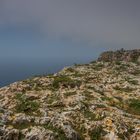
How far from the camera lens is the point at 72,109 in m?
29.9

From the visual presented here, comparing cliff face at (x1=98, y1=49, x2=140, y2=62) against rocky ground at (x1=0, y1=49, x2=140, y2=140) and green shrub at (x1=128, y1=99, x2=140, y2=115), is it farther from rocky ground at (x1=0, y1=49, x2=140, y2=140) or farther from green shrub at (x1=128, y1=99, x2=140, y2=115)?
green shrub at (x1=128, y1=99, x2=140, y2=115)

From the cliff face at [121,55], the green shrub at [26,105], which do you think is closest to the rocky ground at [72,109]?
the green shrub at [26,105]

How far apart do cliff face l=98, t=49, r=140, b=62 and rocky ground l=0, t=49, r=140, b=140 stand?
3110 centimetres

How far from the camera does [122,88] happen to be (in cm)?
4122

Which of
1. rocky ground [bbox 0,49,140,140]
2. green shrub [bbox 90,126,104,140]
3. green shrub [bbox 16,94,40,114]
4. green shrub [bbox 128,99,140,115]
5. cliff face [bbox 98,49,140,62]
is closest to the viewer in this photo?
rocky ground [bbox 0,49,140,140]

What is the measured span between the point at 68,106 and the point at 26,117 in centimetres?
583

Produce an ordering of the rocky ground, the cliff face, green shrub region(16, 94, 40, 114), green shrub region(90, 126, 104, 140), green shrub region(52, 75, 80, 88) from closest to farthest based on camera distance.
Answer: the rocky ground, green shrub region(90, 126, 104, 140), green shrub region(16, 94, 40, 114), green shrub region(52, 75, 80, 88), the cliff face

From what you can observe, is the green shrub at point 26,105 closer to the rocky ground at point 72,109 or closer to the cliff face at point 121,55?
the rocky ground at point 72,109

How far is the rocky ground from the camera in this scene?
24500mm

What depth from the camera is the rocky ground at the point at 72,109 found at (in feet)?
80.4

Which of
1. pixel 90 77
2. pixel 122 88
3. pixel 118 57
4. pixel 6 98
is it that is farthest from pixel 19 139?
pixel 118 57

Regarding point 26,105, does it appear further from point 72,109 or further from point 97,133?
point 97,133

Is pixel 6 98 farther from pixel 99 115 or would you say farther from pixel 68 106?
pixel 99 115

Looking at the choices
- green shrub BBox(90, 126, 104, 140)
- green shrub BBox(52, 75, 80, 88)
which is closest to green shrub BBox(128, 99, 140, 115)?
green shrub BBox(90, 126, 104, 140)
